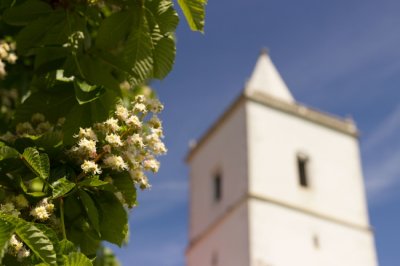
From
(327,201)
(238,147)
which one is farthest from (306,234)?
(238,147)

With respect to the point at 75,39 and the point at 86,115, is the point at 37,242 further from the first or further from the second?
the point at 75,39

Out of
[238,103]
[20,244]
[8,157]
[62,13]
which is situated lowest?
[20,244]

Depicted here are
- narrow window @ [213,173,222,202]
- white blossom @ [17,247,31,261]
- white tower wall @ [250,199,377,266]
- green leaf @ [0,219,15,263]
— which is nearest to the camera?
green leaf @ [0,219,15,263]

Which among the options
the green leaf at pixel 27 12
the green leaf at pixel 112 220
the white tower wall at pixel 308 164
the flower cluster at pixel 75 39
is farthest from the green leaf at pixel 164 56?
the white tower wall at pixel 308 164

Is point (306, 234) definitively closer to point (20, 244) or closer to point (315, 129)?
point (315, 129)

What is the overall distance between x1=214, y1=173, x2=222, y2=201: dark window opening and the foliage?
25.9 meters

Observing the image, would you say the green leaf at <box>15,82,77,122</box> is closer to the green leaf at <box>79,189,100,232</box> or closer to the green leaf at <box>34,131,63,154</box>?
the green leaf at <box>34,131,63,154</box>

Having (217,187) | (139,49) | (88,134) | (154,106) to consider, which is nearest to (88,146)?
(88,134)

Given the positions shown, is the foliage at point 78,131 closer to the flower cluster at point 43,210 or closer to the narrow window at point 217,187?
Answer: the flower cluster at point 43,210

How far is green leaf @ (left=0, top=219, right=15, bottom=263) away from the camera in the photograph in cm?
144

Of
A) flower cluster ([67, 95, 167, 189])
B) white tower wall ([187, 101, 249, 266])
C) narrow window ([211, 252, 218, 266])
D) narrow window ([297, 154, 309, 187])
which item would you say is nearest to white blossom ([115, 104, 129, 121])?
flower cluster ([67, 95, 167, 189])

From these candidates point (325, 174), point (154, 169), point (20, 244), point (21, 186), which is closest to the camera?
point (20, 244)

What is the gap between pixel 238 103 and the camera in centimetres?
2812

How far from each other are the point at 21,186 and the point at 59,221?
133 millimetres
